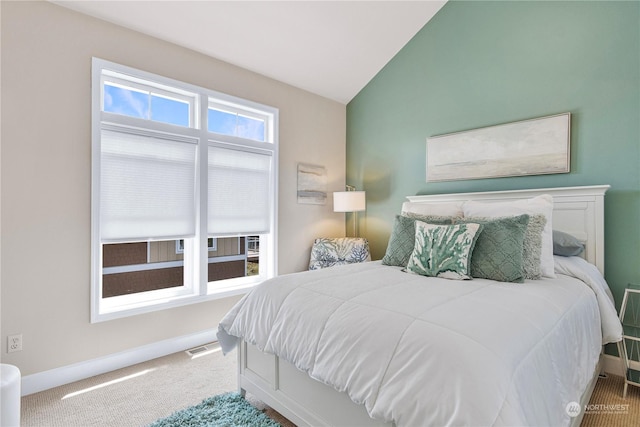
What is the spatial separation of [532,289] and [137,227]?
8.71 ft

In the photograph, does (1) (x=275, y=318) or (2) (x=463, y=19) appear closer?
(1) (x=275, y=318)

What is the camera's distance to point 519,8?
9.18ft

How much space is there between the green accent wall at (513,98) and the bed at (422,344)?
743mm

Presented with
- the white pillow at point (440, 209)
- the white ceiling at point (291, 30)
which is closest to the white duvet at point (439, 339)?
the white pillow at point (440, 209)

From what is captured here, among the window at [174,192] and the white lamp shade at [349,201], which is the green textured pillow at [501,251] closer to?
the white lamp shade at [349,201]

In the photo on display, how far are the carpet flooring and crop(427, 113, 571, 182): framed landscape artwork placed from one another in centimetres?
162

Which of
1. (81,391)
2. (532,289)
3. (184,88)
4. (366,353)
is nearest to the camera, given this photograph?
(366,353)

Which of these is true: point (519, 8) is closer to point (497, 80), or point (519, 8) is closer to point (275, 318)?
point (497, 80)

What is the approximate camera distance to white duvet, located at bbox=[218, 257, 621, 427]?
100 cm

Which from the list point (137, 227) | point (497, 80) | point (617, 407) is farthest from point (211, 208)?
point (617, 407)

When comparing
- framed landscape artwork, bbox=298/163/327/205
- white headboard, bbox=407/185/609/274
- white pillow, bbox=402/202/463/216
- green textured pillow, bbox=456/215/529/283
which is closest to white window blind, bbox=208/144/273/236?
framed landscape artwork, bbox=298/163/327/205

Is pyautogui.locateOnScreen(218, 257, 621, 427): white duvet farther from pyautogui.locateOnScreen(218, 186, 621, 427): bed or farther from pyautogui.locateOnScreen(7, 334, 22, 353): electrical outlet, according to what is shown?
pyautogui.locateOnScreen(7, 334, 22, 353): electrical outlet

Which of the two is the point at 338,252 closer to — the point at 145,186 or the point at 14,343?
the point at 145,186

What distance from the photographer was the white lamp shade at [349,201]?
366cm
